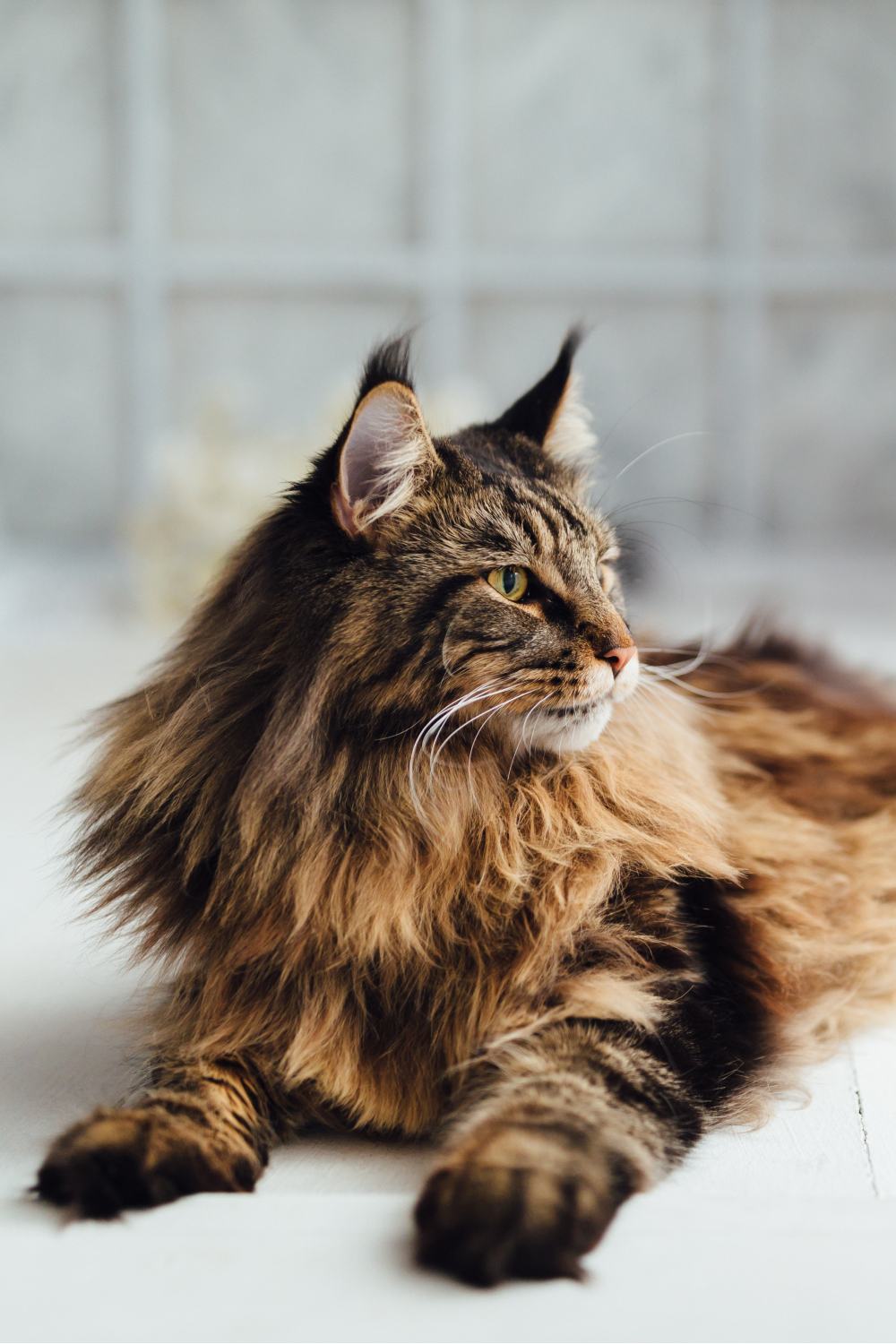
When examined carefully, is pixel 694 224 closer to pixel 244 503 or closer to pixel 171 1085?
pixel 244 503

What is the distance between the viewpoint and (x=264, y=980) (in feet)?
4.05

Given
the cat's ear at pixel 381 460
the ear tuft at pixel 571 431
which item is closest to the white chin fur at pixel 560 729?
the cat's ear at pixel 381 460

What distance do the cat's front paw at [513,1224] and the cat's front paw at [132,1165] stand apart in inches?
8.3

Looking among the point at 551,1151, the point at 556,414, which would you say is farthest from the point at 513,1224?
the point at 556,414

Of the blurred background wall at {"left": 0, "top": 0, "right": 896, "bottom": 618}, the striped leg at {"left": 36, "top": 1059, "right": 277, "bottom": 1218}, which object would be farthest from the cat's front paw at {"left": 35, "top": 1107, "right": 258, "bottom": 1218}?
the blurred background wall at {"left": 0, "top": 0, "right": 896, "bottom": 618}

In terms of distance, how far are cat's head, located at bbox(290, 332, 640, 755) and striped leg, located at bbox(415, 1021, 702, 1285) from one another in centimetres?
27

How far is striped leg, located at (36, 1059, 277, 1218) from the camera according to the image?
3.47 feet

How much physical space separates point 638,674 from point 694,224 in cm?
342

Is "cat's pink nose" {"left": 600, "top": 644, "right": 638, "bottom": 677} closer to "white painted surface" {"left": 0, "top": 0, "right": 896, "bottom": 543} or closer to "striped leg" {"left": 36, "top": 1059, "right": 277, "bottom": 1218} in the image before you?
"striped leg" {"left": 36, "top": 1059, "right": 277, "bottom": 1218}

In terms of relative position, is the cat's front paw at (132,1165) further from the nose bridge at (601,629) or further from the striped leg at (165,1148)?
the nose bridge at (601,629)

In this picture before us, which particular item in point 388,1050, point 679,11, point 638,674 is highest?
point 679,11

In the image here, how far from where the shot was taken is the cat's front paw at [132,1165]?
1.05 metres

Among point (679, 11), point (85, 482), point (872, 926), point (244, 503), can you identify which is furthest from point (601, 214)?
point (872, 926)

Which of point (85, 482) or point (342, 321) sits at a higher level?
point (342, 321)
